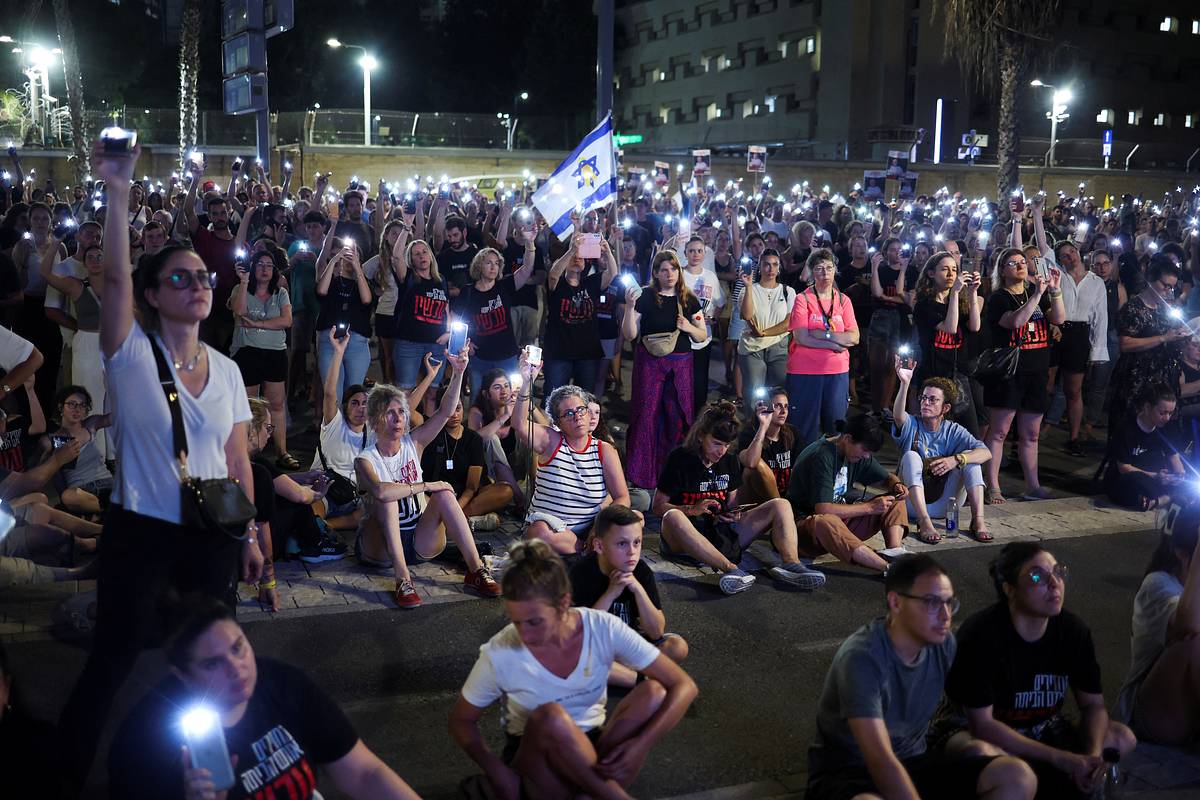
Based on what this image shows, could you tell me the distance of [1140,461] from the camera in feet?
29.0

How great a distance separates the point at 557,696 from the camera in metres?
4.11

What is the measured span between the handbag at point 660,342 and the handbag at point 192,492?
525 cm

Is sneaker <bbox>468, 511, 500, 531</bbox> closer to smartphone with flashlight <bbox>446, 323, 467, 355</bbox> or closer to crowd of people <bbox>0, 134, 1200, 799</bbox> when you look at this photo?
crowd of people <bbox>0, 134, 1200, 799</bbox>

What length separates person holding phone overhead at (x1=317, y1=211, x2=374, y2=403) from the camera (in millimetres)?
9727

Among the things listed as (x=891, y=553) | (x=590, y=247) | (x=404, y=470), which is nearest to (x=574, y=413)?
(x=404, y=470)

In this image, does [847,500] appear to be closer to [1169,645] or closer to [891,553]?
[891,553]

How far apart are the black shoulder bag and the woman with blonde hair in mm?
2270

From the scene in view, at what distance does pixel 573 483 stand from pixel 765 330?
328cm

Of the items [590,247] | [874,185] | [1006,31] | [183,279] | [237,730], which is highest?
[1006,31]

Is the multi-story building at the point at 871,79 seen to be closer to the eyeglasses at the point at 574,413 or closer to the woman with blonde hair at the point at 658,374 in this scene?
the woman with blonde hair at the point at 658,374

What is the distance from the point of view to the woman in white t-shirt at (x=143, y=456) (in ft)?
12.2

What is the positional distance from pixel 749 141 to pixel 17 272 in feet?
174

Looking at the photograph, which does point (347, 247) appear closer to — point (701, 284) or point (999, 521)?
point (701, 284)

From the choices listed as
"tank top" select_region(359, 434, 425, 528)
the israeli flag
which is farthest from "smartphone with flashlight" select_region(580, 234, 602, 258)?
"tank top" select_region(359, 434, 425, 528)
